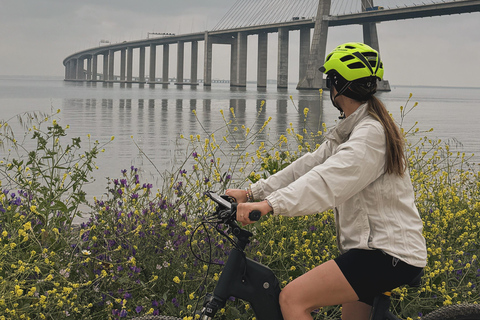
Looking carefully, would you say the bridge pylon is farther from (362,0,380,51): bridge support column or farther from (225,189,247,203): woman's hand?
(225,189,247,203): woman's hand

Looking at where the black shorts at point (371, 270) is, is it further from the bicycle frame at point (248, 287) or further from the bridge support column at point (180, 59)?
the bridge support column at point (180, 59)

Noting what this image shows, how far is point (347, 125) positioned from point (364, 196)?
35 centimetres

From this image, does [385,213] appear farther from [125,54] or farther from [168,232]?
[125,54]

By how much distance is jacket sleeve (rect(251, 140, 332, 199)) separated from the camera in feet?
8.54

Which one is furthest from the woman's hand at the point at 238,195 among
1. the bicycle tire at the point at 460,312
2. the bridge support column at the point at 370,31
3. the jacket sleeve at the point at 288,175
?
the bridge support column at the point at 370,31

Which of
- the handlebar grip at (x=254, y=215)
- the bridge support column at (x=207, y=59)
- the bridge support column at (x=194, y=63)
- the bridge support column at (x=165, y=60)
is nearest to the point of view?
the handlebar grip at (x=254, y=215)

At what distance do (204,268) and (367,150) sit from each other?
69.6 inches

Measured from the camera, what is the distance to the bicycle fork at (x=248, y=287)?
85.7 inches

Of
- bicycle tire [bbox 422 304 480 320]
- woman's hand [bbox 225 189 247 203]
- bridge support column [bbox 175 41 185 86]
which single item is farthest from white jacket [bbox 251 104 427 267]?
bridge support column [bbox 175 41 185 86]

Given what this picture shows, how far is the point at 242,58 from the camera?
91.1 metres

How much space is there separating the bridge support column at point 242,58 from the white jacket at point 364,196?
87727mm

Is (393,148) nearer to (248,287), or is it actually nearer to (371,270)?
(371,270)

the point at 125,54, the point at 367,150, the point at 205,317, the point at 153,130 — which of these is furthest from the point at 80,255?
the point at 125,54

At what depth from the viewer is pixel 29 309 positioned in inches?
122
